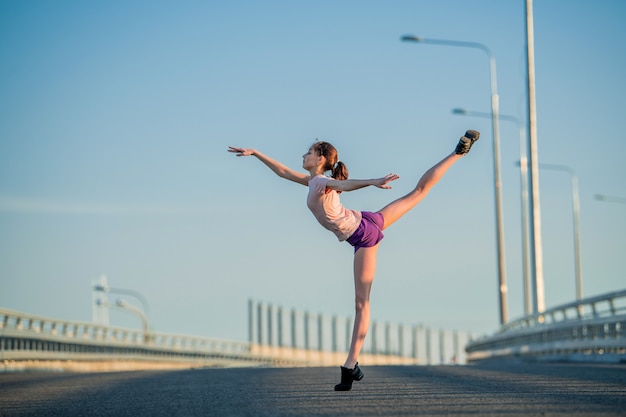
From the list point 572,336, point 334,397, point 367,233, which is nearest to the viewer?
point 334,397

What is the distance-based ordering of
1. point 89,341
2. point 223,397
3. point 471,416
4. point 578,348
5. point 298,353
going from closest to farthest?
point 471,416
point 223,397
point 578,348
point 89,341
point 298,353

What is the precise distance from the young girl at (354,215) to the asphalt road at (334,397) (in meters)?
0.64

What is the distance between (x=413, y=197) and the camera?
12.5 m

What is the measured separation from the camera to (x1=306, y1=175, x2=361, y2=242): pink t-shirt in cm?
1198

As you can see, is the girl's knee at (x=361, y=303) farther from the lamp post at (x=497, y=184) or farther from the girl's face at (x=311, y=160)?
the lamp post at (x=497, y=184)

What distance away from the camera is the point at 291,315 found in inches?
4205

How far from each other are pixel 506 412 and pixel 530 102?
26929 mm

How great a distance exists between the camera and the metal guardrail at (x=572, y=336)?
23.2m

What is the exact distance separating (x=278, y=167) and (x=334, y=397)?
2.53m

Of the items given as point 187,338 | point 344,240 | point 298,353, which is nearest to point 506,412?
point 344,240

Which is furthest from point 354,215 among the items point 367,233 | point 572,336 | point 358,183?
point 572,336

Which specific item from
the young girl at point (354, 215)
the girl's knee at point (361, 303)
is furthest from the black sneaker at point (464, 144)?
the girl's knee at point (361, 303)

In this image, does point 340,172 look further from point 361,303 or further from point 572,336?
point 572,336

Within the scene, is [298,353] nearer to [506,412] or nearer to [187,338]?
[187,338]
